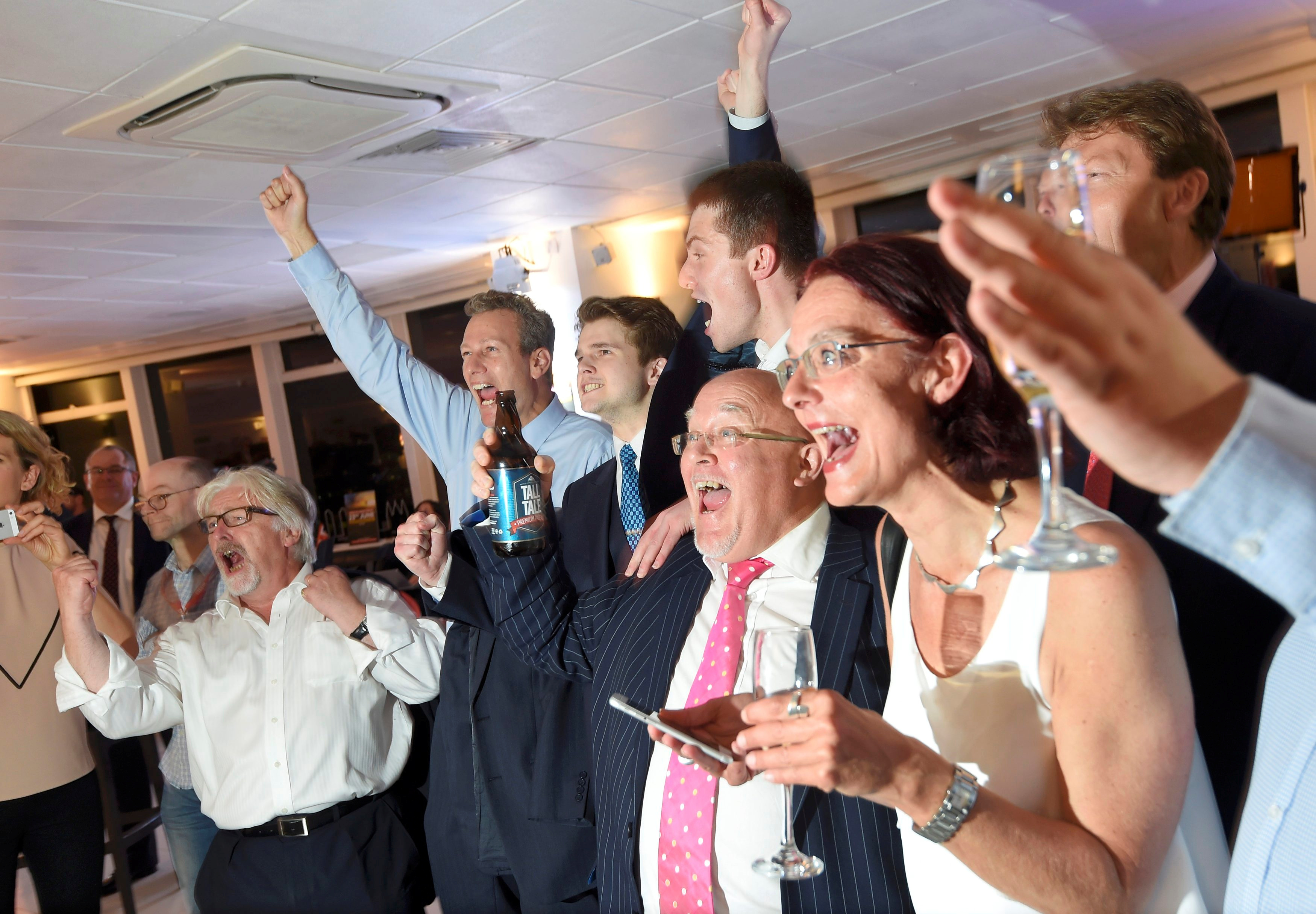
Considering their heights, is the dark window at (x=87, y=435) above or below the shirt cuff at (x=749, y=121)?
below

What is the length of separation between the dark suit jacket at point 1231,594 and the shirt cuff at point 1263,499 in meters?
0.73

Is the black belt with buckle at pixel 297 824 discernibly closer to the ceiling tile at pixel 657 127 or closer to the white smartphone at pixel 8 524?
the white smartphone at pixel 8 524

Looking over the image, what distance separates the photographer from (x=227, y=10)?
3205 mm

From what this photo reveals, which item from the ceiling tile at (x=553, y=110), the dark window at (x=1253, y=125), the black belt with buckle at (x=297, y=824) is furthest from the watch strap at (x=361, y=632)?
the dark window at (x=1253, y=125)

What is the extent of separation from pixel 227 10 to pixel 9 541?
1883mm

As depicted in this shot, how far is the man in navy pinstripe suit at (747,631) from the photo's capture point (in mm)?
1400

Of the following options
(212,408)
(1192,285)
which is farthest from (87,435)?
(1192,285)

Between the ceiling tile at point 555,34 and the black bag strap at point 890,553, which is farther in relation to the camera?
the ceiling tile at point 555,34

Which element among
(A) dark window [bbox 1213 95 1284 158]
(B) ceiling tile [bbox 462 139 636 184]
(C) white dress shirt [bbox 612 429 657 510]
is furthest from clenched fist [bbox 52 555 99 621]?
(A) dark window [bbox 1213 95 1284 158]

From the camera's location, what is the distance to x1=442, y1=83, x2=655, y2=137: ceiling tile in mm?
4609

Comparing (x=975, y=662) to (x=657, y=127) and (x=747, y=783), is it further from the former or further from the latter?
(x=657, y=127)

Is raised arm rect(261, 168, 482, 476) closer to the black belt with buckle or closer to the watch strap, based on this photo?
the watch strap

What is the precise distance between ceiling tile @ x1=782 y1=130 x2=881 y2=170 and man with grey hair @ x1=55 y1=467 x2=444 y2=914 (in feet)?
14.7

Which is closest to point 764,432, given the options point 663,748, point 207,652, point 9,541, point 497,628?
point 663,748
